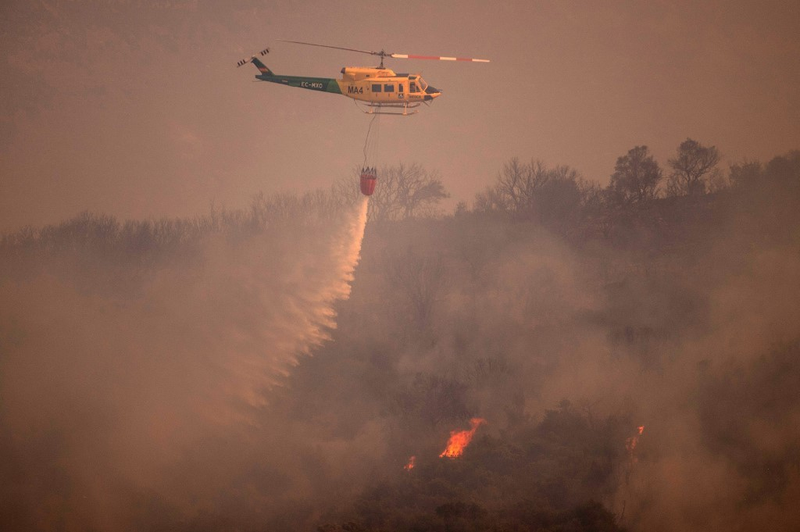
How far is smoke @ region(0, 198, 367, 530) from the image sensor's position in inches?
1463

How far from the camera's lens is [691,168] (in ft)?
226

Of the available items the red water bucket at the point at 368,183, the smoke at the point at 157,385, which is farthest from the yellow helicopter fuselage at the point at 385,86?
the smoke at the point at 157,385

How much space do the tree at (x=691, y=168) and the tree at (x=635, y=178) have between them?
210 cm

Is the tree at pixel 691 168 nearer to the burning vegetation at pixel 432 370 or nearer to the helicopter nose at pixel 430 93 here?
the burning vegetation at pixel 432 370

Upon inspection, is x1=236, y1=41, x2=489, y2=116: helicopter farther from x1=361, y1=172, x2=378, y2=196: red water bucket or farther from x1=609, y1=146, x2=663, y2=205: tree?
x1=609, y1=146, x2=663, y2=205: tree

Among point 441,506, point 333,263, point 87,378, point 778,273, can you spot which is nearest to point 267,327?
point 333,263

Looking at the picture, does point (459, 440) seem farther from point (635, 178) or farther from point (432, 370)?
point (635, 178)

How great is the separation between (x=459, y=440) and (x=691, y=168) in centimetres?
4129

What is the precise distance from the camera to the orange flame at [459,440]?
44812 millimetres

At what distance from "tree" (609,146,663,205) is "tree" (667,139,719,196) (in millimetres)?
2101

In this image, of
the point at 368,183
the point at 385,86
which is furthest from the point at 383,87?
the point at 368,183

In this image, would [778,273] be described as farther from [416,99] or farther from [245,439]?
[245,439]

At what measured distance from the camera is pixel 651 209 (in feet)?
217

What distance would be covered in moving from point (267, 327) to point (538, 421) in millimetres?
20076
